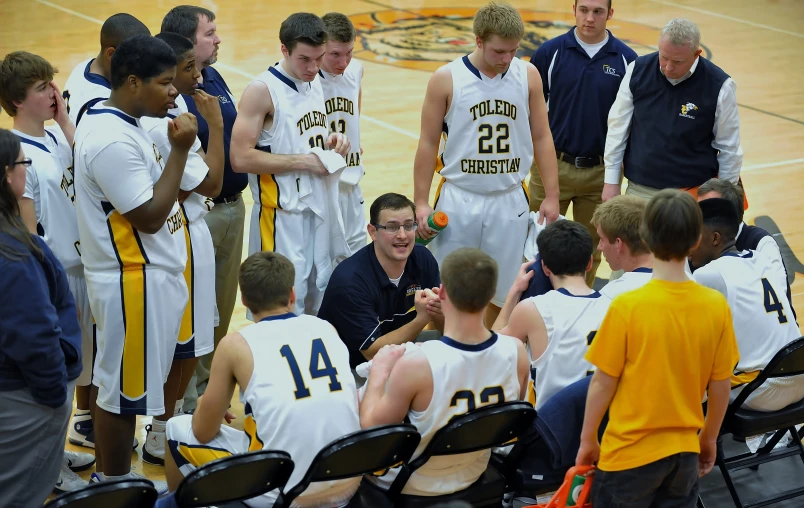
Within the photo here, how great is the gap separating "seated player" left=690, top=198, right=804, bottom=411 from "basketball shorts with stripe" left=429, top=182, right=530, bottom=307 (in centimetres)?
138

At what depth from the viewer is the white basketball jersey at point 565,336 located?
12.9 ft

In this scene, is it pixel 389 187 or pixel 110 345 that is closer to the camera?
pixel 110 345

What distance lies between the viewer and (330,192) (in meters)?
5.33

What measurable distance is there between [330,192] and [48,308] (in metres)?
2.24

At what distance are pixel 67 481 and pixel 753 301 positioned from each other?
10.4ft

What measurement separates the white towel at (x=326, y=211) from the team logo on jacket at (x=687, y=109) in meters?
2.03

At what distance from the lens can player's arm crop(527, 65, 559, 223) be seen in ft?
18.2

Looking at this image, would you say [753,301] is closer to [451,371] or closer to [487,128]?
[451,371]

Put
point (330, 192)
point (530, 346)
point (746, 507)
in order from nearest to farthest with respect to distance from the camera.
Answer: point (530, 346)
point (746, 507)
point (330, 192)

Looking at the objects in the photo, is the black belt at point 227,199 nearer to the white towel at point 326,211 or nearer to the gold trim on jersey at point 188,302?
the white towel at point 326,211

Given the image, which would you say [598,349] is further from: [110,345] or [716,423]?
[110,345]

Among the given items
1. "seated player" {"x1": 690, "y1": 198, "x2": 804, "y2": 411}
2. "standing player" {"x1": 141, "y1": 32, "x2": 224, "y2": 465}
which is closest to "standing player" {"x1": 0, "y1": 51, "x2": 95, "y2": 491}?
"standing player" {"x1": 141, "y1": 32, "x2": 224, "y2": 465}

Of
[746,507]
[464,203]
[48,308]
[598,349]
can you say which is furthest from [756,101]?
[48,308]

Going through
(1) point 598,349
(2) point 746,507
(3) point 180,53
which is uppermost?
(3) point 180,53
